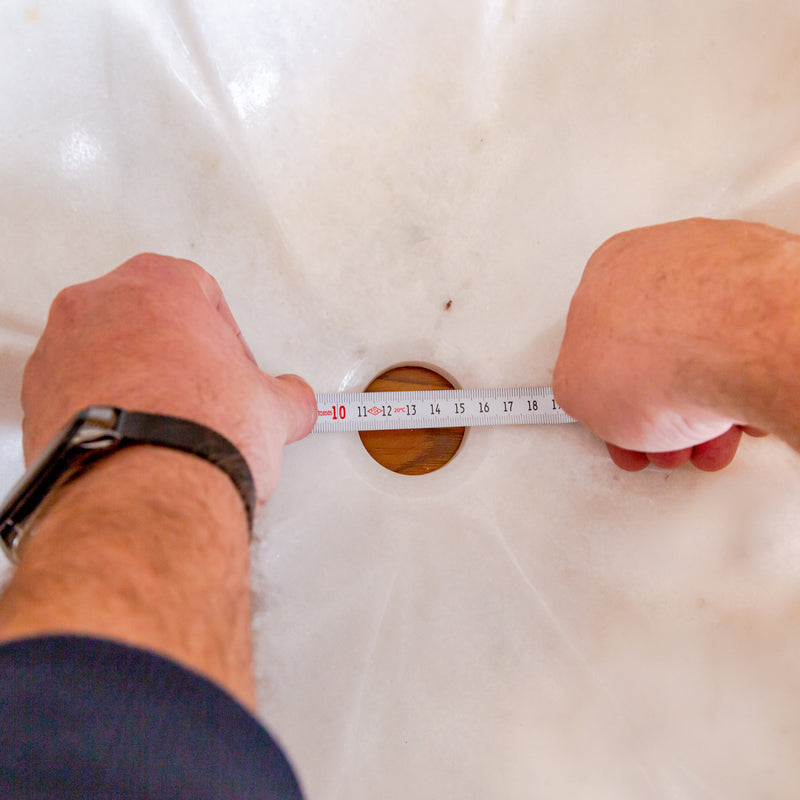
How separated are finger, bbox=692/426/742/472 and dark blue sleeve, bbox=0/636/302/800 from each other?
56cm

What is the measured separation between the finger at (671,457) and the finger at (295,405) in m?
0.36

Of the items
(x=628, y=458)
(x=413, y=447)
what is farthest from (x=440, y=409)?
(x=628, y=458)

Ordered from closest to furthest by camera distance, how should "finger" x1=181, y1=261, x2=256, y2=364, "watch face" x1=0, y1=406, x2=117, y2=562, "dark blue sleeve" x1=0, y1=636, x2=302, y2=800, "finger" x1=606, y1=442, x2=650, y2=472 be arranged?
"dark blue sleeve" x1=0, y1=636, x2=302, y2=800 → "watch face" x1=0, y1=406, x2=117, y2=562 → "finger" x1=181, y1=261, x2=256, y2=364 → "finger" x1=606, y1=442, x2=650, y2=472

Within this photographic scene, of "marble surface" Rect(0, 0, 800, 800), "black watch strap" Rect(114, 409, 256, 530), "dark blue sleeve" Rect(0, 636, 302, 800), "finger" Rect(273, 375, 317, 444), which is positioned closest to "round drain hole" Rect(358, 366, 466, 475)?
"marble surface" Rect(0, 0, 800, 800)

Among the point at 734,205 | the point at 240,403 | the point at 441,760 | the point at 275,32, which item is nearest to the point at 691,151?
the point at 734,205

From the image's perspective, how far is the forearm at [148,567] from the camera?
282mm

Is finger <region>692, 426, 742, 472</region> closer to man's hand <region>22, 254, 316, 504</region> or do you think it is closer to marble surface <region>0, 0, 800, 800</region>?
marble surface <region>0, 0, 800, 800</region>

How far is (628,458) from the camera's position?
2.26 ft

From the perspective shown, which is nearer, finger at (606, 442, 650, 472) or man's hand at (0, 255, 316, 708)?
man's hand at (0, 255, 316, 708)

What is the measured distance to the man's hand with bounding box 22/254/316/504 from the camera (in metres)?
0.45

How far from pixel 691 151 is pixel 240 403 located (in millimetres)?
611

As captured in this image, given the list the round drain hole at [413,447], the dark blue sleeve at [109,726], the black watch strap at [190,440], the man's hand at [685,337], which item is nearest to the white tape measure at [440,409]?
the round drain hole at [413,447]

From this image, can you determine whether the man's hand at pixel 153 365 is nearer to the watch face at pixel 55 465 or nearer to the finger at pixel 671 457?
the watch face at pixel 55 465

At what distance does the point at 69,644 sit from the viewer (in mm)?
250
